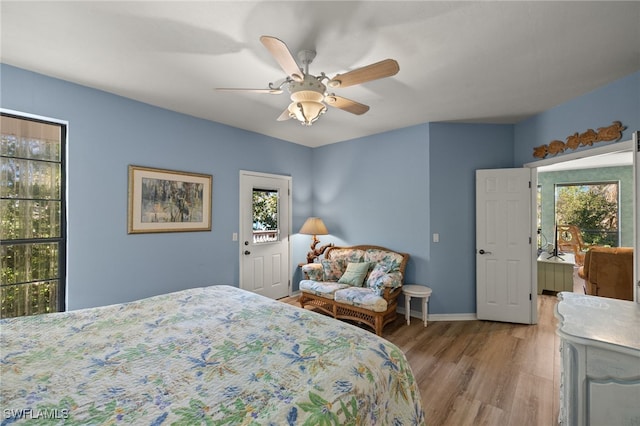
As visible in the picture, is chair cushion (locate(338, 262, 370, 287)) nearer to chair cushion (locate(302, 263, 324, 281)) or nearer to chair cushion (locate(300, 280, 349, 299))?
chair cushion (locate(300, 280, 349, 299))

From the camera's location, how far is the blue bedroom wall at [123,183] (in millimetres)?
2496

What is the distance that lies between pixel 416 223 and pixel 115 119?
365cm

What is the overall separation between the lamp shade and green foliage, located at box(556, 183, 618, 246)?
18.5 ft

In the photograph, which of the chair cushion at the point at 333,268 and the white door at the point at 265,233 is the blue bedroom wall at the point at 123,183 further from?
the chair cushion at the point at 333,268

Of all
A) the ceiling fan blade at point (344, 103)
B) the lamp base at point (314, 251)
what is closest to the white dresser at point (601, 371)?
the ceiling fan blade at point (344, 103)

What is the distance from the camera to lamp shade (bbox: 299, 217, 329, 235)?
4284 millimetres

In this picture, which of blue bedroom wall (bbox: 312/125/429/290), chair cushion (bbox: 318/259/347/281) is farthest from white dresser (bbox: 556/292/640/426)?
chair cushion (bbox: 318/259/347/281)

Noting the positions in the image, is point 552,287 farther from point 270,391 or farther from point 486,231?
point 270,391

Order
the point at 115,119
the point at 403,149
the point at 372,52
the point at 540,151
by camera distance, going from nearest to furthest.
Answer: the point at 372,52, the point at 115,119, the point at 540,151, the point at 403,149

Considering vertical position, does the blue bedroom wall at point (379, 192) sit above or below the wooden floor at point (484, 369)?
above

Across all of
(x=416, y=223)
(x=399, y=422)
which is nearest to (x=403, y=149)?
(x=416, y=223)

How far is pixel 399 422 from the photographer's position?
1183 mm

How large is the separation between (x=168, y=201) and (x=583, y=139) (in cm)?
441

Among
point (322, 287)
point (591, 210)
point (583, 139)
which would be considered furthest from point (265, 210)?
point (591, 210)
